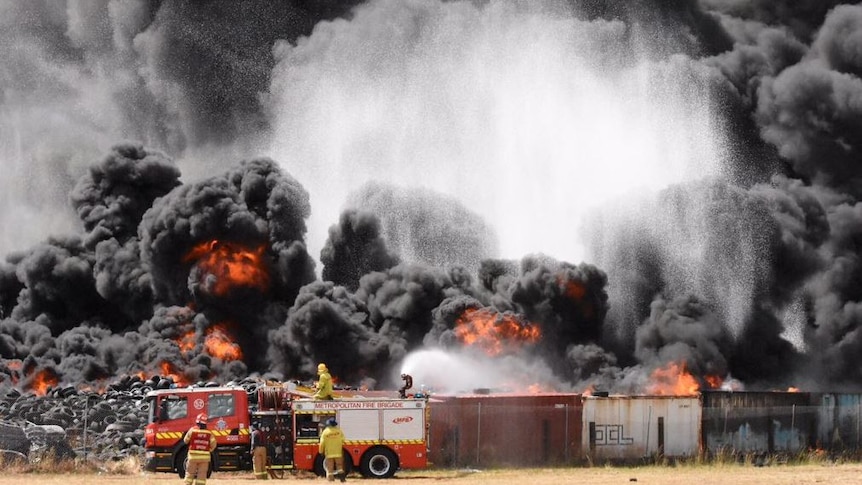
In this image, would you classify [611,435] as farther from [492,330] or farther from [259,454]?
[492,330]

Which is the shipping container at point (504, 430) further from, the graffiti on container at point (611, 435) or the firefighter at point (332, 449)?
the firefighter at point (332, 449)

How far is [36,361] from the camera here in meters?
80.6

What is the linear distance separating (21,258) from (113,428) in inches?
2506

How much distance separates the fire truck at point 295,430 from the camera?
38188 mm

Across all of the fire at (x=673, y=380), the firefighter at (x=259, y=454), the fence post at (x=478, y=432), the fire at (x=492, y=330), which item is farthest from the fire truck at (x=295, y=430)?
the fire at (x=492, y=330)

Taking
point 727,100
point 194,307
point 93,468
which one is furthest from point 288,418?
point 727,100

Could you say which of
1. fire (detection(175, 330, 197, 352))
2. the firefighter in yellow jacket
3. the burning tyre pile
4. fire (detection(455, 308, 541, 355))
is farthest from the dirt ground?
fire (detection(175, 330, 197, 352))

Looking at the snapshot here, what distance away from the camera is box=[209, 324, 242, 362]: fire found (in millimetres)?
80438

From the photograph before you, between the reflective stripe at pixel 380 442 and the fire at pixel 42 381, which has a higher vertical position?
the reflective stripe at pixel 380 442

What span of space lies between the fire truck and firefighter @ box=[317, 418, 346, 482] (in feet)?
5.73

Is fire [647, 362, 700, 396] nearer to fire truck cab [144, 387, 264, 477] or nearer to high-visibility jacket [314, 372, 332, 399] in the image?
high-visibility jacket [314, 372, 332, 399]

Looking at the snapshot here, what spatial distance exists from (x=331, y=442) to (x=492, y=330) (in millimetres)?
41503

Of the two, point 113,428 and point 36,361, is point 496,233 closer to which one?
point 36,361

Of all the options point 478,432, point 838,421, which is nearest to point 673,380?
point 838,421
